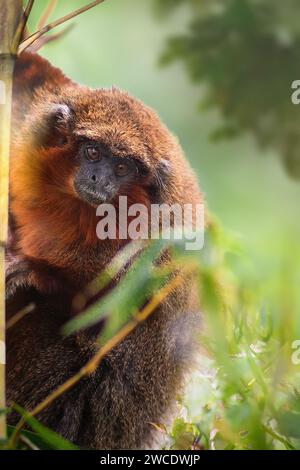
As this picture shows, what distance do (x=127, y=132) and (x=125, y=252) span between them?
15.8 inches

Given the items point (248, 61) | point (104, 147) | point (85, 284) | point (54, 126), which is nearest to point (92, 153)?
point (104, 147)

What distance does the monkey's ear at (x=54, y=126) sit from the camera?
2494mm

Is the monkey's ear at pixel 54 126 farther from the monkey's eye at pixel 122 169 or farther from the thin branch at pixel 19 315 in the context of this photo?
the thin branch at pixel 19 315

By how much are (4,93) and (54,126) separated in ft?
2.05

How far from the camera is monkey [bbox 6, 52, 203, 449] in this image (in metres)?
2.43

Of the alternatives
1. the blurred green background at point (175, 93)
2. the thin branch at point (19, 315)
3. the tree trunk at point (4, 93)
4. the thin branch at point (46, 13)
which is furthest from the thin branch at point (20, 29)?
the thin branch at point (19, 315)

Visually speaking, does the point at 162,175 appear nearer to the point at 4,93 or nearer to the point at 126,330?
the point at 126,330

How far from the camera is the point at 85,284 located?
8.22 feet

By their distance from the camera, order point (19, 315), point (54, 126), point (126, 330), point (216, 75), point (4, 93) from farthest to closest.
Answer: point (216, 75) < point (54, 126) < point (19, 315) < point (126, 330) < point (4, 93)

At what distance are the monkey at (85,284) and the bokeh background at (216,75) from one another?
18 cm

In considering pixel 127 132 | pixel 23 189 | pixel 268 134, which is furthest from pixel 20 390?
pixel 268 134

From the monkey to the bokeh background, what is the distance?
18 centimetres
